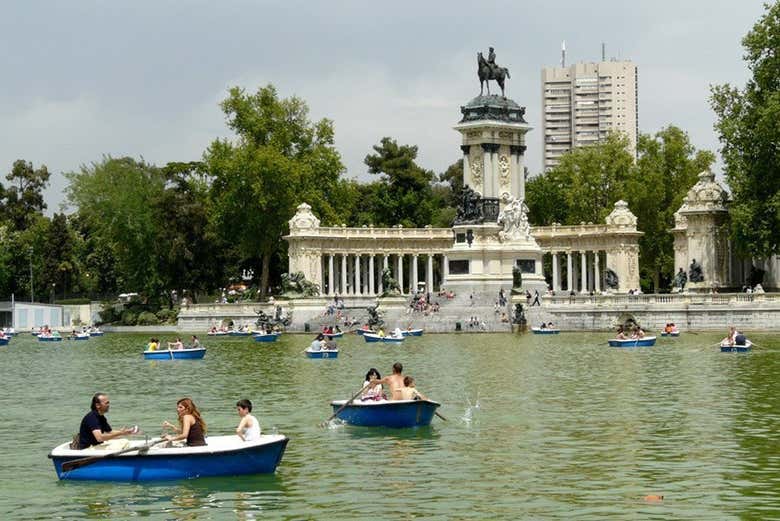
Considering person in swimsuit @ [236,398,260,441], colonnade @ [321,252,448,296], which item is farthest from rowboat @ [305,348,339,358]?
colonnade @ [321,252,448,296]

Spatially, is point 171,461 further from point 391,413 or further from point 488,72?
point 488,72

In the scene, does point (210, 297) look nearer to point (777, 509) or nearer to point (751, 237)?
point (751, 237)

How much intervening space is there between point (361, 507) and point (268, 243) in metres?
87.1

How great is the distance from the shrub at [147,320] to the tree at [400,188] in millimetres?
30521

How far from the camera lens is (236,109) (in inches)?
4350

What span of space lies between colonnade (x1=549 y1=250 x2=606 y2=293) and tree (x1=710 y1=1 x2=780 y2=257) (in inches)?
986

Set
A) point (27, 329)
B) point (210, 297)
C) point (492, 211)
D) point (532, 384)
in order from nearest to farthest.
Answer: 1. point (532, 384)
2. point (492, 211)
3. point (27, 329)
4. point (210, 297)

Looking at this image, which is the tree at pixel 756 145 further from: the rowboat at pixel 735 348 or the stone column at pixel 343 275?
the stone column at pixel 343 275

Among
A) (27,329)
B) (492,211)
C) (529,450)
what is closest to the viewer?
(529,450)

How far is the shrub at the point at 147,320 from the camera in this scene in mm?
108294

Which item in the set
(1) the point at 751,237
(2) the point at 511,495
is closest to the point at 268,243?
(1) the point at 751,237

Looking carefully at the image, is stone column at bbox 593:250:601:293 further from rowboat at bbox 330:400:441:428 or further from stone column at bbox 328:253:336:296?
rowboat at bbox 330:400:441:428

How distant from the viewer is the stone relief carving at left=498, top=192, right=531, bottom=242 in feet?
316

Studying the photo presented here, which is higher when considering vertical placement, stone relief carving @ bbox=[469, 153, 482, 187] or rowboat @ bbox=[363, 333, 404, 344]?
stone relief carving @ bbox=[469, 153, 482, 187]
